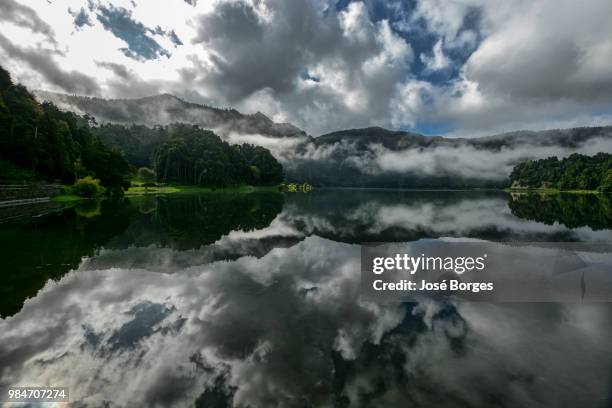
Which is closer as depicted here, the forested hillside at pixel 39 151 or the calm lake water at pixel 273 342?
the calm lake water at pixel 273 342

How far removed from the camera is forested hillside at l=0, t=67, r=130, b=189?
59250 millimetres

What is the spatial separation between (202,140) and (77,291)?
6329 inches

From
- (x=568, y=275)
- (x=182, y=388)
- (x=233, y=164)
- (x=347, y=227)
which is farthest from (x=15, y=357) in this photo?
(x=233, y=164)

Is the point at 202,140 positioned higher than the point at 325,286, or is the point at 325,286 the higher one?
the point at 202,140

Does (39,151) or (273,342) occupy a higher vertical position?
(39,151)

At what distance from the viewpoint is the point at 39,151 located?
61.7 m

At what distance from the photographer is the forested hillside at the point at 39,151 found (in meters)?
59.2

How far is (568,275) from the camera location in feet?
49.4

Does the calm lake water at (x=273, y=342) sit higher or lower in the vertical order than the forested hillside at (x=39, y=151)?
lower

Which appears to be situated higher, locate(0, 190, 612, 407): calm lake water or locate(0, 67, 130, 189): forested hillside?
locate(0, 67, 130, 189): forested hillside

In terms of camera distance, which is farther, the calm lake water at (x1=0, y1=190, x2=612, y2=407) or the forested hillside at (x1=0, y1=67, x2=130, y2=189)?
the forested hillside at (x1=0, y1=67, x2=130, y2=189)

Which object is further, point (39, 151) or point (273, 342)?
point (39, 151)

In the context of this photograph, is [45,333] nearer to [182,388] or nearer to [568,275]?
[182,388]

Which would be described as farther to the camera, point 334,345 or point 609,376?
point 334,345
